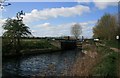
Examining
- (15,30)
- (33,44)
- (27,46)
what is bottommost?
(27,46)

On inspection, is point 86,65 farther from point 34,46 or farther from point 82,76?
point 34,46

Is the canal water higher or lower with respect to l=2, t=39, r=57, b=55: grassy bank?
lower

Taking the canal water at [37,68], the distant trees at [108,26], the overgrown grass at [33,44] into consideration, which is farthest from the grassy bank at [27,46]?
the distant trees at [108,26]

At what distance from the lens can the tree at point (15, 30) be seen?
3438 cm

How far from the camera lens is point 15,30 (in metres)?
35.3

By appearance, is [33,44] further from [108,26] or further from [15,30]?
[108,26]

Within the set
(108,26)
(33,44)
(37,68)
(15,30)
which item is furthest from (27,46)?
(37,68)

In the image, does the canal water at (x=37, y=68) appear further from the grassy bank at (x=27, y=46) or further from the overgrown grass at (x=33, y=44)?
the overgrown grass at (x=33, y=44)

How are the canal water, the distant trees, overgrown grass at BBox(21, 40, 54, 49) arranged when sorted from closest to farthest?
the canal water, overgrown grass at BBox(21, 40, 54, 49), the distant trees

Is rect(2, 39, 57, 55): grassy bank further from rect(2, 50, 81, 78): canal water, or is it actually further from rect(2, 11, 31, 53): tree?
rect(2, 50, 81, 78): canal water

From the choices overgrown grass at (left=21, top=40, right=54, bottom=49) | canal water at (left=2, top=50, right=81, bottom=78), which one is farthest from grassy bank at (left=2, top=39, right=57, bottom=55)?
canal water at (left=2, top=50, right=81, bottom=78)

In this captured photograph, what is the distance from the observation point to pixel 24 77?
60.1 ft

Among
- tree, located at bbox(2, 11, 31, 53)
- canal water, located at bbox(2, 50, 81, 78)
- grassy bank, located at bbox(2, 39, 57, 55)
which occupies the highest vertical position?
tree, located at bbox(2, 11, 31, 53)

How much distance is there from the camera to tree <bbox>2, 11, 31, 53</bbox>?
113 feet
